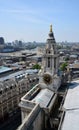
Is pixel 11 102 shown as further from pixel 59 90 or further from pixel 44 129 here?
pixel 44 129

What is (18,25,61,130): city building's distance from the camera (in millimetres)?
40456

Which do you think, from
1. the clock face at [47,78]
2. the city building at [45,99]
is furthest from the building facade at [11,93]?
Result: the clock face at [47,78]

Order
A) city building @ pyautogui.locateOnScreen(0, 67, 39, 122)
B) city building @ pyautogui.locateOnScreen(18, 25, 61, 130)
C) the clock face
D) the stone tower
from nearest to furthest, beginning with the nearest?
city building @ pyautogui.locateOnScreen(18, 25, 61, 130) < the clock face < the stone tower < city building @ pyautogui.locateOnScreen(0, 67, 39, 122)

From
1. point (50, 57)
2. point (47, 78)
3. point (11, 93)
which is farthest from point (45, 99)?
point (11, 93)

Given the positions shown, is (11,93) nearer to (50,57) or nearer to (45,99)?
(50,57)

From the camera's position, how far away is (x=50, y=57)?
2226 inches

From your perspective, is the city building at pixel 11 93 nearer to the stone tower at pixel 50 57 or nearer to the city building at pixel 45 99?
the city building at pixel 45 99

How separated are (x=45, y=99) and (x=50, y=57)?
14342mm

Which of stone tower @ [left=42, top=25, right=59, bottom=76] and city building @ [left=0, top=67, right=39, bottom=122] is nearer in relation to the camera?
stone tower @ [left=42, top=25, right=59, bottom=76]

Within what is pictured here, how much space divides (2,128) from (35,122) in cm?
2750

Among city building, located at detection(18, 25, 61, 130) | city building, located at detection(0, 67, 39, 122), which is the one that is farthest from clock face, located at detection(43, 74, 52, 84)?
city building, located at detection(0, 67, 39, 122)

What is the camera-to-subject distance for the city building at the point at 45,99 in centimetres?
4046

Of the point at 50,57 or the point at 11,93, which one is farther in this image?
the point at 11,93

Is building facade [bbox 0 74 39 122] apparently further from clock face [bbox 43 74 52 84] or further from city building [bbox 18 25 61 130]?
clock face [bbox 43 74 52 84]
